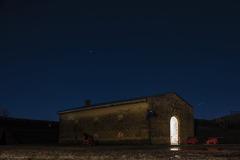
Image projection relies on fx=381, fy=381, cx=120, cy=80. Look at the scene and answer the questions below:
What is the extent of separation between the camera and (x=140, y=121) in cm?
3262

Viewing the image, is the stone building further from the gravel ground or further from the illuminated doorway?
the gravel ground

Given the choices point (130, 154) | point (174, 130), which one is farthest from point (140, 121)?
point (130, 154)

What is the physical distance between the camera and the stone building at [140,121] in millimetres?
32344

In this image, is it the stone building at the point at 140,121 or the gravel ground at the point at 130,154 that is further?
the stone building at the point at 140,121

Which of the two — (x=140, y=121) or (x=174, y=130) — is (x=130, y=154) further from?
(x=174, y=130)

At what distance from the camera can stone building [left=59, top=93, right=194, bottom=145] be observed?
3234 centimetres

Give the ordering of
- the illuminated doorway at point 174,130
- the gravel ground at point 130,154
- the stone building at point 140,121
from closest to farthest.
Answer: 1. the gravel ground at point 130,154
2. the stone building at point 140,121
3. the illuminated doorway at point 174,130

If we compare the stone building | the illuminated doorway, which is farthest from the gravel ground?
the illuminated doorway

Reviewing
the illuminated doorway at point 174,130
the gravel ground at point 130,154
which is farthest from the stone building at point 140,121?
the gravel ground at point 130,154

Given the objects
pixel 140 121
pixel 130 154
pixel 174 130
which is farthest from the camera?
pixel 174 130

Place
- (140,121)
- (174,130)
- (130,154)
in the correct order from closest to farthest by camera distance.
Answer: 1. (130,154)
2. (140,121)
3. (174,130)

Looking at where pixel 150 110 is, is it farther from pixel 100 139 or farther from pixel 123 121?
pixel 100 139

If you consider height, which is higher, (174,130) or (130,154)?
(174,130)

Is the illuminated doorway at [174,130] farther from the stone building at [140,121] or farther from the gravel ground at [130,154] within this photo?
the gravel ground at [130,154]
